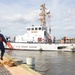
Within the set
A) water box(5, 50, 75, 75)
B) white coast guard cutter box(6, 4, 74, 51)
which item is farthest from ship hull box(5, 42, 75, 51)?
water box(5, 50, 75, 75)

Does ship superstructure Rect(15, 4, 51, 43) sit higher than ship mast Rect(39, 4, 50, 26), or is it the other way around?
ship mast Rect(39, 4, 50, 26)

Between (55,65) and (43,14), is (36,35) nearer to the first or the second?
(43,14)

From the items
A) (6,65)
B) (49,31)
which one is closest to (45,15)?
(49,31)

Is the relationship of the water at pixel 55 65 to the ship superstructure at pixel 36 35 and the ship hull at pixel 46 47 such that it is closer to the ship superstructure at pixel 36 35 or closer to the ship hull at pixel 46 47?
the ship hull at pixel 46 47

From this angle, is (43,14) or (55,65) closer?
(55,65)

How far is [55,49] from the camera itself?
41125mm

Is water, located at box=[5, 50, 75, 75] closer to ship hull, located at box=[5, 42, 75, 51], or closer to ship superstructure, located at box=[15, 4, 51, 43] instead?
ship hull, located at box=[5, 42, 75, 51]

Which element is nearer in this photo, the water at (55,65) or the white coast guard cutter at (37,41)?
the water at (55,65)

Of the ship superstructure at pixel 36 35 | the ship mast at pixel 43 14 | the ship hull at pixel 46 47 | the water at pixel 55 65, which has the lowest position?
the water at pixel 55 65

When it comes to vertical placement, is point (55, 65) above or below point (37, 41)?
below

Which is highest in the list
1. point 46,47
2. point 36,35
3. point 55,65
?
point 36,35

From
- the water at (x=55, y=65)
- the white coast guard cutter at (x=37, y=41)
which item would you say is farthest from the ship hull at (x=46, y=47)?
the water at (x=55, y=65)

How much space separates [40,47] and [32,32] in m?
3.27

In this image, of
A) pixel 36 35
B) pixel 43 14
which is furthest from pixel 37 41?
pixel 43 14
